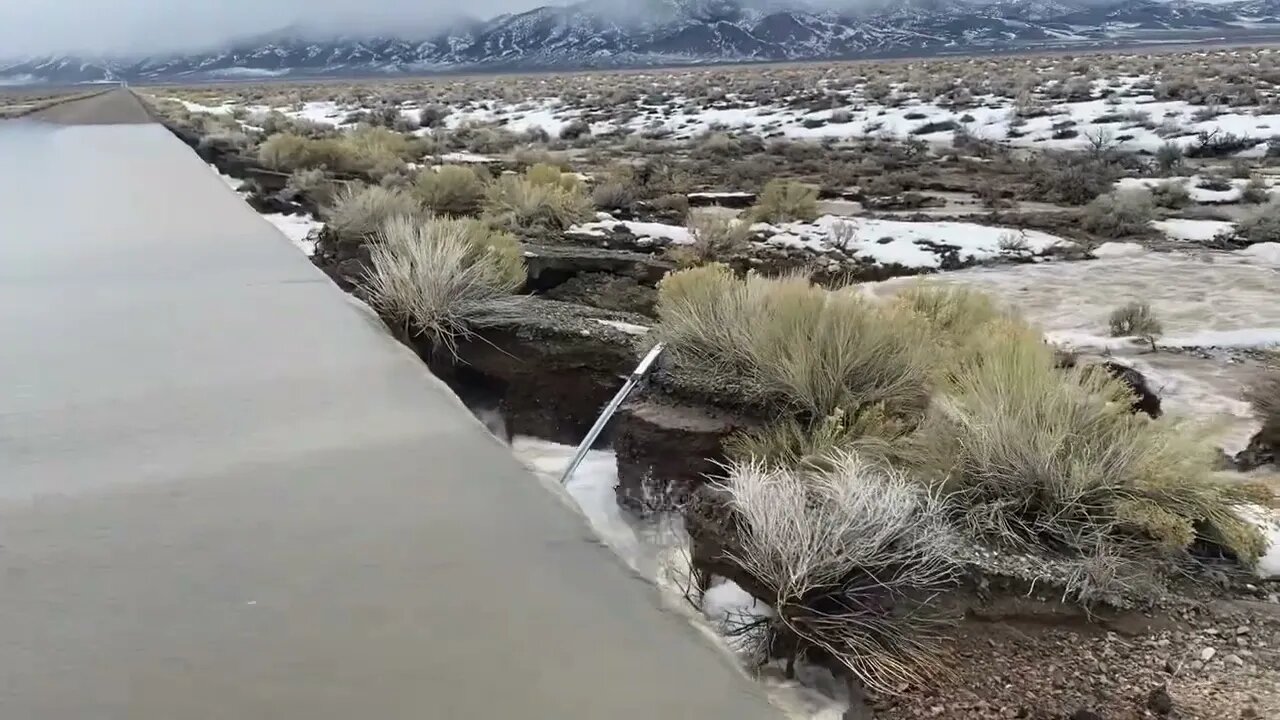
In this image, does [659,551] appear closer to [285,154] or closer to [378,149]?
[285,154]

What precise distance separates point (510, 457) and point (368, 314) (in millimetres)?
2800

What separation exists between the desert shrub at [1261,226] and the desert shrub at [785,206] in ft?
18.7

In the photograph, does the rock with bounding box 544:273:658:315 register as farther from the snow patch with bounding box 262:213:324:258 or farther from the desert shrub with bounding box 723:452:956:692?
the desert shrub with bounding box 723:452:956:692

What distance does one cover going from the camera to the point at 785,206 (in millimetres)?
14016

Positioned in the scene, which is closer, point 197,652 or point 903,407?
point 197,652

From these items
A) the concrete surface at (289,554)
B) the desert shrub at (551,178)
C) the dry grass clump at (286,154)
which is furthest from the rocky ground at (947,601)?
the dry grass clump at (286,154)

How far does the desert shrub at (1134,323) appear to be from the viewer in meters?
8.59

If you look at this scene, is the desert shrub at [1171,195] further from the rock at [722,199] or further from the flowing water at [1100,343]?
the rock at [722,199]

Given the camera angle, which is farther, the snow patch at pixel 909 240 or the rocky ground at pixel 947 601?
the snow patch at pixel 909 240

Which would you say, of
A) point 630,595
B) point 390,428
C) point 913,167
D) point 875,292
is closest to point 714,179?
point 913,167

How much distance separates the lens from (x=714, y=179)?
61.5 ft

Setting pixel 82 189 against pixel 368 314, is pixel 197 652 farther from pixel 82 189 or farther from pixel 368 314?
pixel 82 189

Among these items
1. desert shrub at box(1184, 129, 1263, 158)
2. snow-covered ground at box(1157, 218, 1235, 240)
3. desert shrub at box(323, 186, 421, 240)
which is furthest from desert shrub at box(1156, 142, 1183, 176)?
desert shrub at box(323, 186, 421, 240)

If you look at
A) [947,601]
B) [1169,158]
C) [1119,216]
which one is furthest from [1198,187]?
[947,601]
